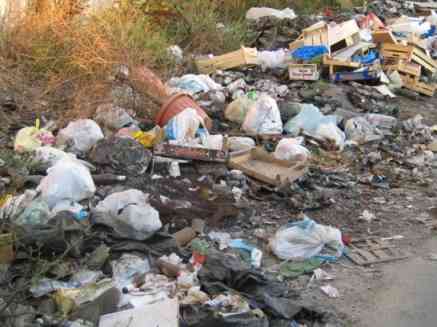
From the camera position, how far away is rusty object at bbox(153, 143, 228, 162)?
5914 mm

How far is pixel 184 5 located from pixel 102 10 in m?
1.87

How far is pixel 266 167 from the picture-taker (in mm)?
6094

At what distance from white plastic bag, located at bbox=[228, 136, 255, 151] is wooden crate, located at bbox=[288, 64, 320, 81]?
2.64 meters

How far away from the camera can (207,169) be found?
5910mm

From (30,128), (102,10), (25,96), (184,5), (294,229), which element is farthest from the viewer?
(184,5)

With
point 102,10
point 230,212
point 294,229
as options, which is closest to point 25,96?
point 102,10

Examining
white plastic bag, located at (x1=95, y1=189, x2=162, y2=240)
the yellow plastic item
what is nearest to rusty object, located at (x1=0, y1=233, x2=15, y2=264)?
white plastic bag, located at (x1=95, y1=189, x2=162, y2=240)

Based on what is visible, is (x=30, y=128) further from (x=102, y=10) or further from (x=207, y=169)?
(x=102, y=10)

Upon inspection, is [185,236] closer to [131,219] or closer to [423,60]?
[131,219]

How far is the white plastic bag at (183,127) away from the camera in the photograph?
20.4 ft

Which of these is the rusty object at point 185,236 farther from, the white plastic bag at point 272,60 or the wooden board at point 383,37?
the wooden board at point 383,37

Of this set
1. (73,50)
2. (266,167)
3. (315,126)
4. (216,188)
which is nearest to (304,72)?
(315,126)

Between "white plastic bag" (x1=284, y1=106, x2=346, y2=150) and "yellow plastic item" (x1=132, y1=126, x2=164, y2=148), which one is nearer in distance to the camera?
"yellow plastic item" (x1=132, y1=126, x2=164, y2=148)

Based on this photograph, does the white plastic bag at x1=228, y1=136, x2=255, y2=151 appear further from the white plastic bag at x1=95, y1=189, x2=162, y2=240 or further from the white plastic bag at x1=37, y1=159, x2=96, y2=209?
the white plastic bag at x1=95, y1=189, x2=162, y2=240
